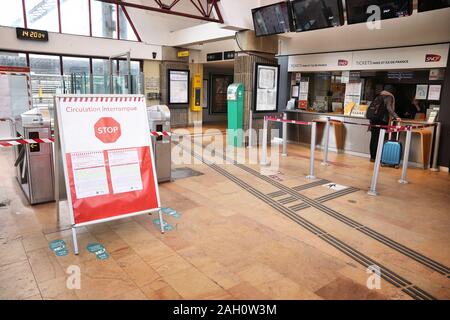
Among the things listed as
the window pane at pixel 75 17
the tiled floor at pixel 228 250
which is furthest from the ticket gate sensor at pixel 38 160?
the window pane at pixel 75 17

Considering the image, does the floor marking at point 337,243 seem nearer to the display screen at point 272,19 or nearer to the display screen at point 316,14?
the display screen at point 316,14

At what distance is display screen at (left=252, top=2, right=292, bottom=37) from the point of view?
20.7 ft

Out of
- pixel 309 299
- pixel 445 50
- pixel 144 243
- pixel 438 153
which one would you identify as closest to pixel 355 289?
pixel 309 299

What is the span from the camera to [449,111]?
20.2 ft

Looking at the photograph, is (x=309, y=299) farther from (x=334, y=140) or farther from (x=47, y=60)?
(x=47, y=60)

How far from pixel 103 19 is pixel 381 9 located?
8079 mm

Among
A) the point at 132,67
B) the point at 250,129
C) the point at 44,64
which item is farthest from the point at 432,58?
the point at 44,64

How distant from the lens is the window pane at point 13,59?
8625mm

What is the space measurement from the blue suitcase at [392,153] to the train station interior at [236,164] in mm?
29

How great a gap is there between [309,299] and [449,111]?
5532 mm

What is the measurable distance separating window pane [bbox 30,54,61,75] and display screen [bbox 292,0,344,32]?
7.01m

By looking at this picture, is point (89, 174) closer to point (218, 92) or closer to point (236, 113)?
point (236, 113)

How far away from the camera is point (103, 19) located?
395 inches

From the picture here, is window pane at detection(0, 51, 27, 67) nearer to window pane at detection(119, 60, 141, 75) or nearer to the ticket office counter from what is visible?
window pane at detection(119, 60, 141, 75)
